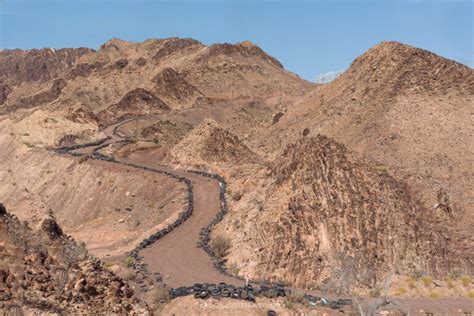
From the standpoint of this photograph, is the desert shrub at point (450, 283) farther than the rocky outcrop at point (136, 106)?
No

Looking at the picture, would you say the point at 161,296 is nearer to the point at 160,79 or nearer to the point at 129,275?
the point at 129,275

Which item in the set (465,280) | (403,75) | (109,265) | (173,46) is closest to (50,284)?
(109,265)

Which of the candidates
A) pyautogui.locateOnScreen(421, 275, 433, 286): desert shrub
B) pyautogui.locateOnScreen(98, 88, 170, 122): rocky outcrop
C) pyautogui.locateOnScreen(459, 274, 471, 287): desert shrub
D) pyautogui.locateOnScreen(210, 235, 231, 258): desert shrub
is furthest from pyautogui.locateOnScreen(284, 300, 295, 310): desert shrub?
pyautogui.locateOnScreen(98, 88, 170, 122): rocky outcrop

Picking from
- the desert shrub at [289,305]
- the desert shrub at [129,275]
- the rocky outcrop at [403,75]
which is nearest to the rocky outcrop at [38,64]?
the rocky outcrop at [403,75]

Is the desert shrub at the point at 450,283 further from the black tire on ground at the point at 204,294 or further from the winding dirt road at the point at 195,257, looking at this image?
the black tire on ground at the point at 204,294

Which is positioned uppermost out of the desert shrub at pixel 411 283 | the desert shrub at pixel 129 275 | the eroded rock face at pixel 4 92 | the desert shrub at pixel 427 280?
the eroded rock face at pixel 4 92

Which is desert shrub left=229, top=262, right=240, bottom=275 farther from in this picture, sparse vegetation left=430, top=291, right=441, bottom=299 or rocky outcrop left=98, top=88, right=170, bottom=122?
rocky outcrop left=98, top=88, right=170, bottom=122
